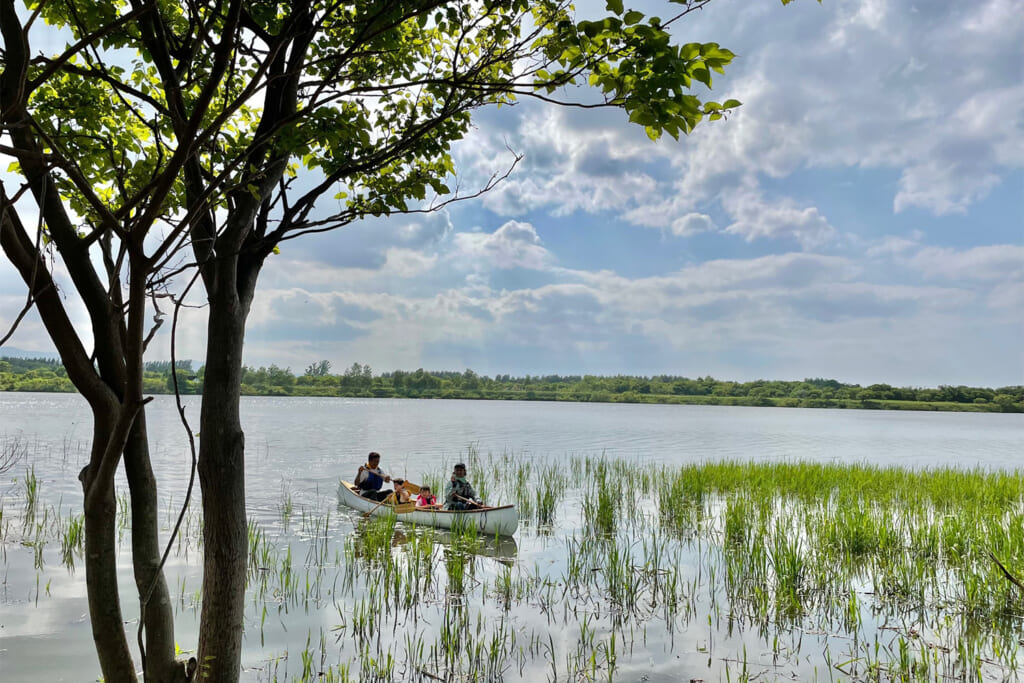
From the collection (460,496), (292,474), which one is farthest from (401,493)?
(292,474)

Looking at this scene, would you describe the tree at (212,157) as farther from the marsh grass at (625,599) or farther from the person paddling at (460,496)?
the person paddling at (460,496)

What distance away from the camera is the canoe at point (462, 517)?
438 inches

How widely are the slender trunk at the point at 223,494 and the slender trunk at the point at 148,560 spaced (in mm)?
593

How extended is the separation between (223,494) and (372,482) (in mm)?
10909

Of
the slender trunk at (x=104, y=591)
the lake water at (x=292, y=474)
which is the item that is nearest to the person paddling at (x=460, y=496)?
the lake water at (x=292, y=474)

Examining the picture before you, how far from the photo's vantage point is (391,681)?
5.50 metres

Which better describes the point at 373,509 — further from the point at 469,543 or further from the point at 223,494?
the point at 223,494

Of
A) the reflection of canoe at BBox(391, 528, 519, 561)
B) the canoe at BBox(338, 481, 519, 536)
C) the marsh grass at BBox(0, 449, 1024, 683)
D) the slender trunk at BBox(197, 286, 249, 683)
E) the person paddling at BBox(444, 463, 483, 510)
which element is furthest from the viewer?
the person paddling at BBox(444, 463, 483, 510)

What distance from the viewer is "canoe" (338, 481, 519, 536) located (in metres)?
11.1

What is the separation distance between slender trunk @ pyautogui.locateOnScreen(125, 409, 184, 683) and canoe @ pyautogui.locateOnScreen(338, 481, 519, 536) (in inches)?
313

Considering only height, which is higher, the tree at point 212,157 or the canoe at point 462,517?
the tree at point 212,157

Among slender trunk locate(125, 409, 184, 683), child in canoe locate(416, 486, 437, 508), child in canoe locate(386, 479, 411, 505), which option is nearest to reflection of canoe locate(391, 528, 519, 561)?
child in canoe locate(416, 486, 437, 508)

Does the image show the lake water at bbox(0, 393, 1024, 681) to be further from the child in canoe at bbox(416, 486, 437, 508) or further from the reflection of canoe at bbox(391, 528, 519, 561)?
the child in canoe at bbox(416, 486, 437, 508)

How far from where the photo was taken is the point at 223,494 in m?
3.19
